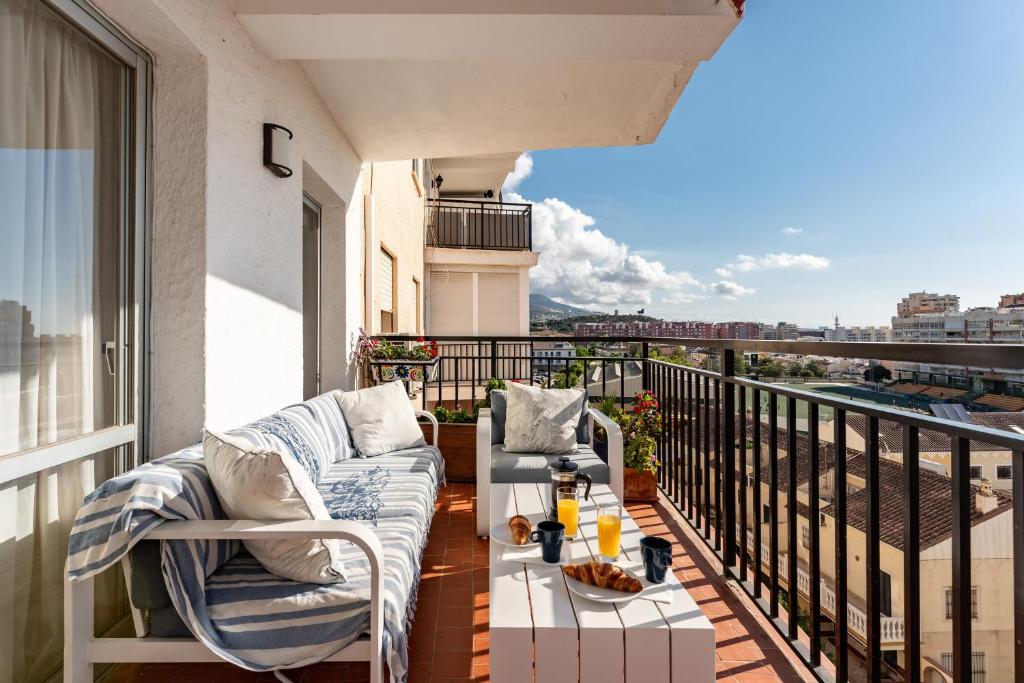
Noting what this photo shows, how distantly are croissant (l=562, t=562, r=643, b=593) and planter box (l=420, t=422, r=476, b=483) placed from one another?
2603mm

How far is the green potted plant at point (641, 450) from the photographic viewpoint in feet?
11.3

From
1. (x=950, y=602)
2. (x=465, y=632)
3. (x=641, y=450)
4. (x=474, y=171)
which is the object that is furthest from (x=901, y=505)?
(x=474, y=171)

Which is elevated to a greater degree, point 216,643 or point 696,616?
point 696,616

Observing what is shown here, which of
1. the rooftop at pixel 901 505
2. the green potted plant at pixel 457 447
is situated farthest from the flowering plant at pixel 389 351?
the rooftop at pixel 901 505

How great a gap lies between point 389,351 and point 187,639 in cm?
287

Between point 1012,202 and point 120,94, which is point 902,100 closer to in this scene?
point 1012,202

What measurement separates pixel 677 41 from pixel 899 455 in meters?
1.98

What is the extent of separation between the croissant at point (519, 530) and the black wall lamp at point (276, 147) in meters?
2.00

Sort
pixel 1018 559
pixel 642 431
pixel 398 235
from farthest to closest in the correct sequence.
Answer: pixel 398 235 < pixel 642 431 < pixel 1018 559

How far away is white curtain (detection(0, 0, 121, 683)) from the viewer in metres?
1.37

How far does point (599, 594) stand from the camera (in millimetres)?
1323

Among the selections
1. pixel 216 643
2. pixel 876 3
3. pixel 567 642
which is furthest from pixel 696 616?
pixel 876 3

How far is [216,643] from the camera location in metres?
1.36

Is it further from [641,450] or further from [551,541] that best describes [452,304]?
[551,541]
